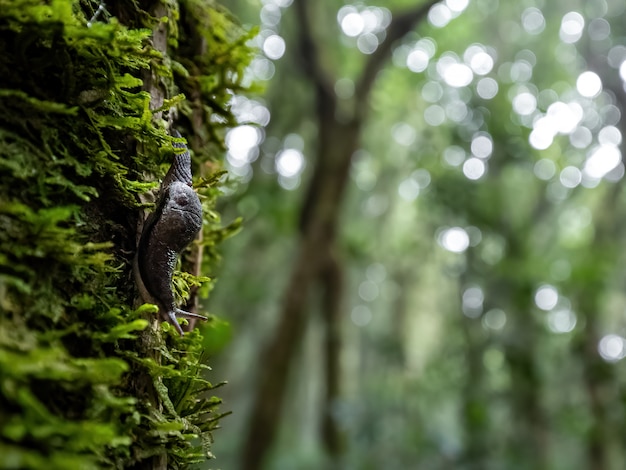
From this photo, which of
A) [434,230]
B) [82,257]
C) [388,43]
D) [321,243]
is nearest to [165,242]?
[82,257]

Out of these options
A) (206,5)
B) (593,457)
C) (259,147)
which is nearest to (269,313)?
(259,147)

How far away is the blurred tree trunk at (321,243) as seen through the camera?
620 centimetres

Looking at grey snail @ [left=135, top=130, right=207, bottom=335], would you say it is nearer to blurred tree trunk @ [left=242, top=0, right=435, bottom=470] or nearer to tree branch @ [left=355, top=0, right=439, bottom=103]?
blurred tree trunk @ [left=242, top=0, right=435, bottom=470]

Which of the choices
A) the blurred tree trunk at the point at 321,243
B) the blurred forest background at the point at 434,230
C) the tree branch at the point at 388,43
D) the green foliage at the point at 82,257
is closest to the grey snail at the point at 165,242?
the green foliage at the point at 82,257

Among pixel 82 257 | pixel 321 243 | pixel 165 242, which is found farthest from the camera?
pixel 321 243

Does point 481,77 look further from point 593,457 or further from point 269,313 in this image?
point 269,313

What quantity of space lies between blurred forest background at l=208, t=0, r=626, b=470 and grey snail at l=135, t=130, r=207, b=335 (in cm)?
274

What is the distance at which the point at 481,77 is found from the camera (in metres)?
10.4

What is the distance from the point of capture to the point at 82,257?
2.90 ft

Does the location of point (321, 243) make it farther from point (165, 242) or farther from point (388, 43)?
point (165, 242)

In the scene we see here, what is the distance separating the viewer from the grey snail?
1.00m

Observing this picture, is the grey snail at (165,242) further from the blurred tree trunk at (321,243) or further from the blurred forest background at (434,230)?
the blurred tree trunk at (321,243)

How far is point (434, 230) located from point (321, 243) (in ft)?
21.4

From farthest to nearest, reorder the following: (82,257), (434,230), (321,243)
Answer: (434,230) < (321,243) < (82,257)
